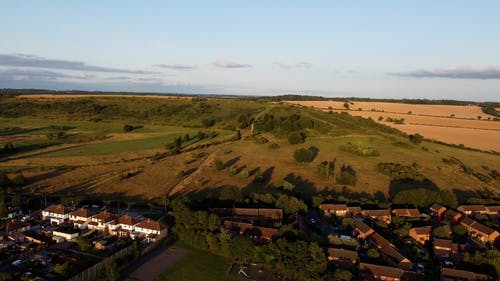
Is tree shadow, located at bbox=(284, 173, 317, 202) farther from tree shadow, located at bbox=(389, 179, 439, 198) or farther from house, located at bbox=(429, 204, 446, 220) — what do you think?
house, located at bbox=(429, 204, 446, 220)

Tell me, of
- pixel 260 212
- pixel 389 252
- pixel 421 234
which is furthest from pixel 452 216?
pixel 260 212

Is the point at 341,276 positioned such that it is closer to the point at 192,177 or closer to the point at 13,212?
the point at 192,177

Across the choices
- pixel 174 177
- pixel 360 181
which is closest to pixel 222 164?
pixel 174 177

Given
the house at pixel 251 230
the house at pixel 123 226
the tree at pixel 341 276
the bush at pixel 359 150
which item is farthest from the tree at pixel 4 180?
the bush at pixel 359 150

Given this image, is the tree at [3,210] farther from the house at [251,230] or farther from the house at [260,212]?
the house at [260,212]

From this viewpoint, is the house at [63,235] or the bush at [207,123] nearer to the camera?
the house at [63,235]
